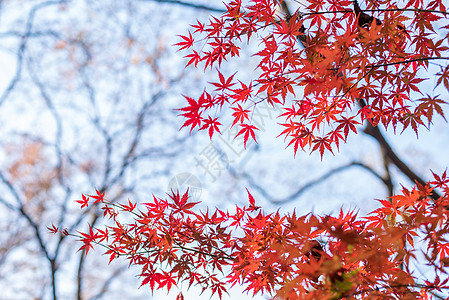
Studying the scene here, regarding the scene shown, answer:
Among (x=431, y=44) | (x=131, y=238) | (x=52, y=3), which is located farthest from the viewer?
(x=52, y=3)

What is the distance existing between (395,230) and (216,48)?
102 cm

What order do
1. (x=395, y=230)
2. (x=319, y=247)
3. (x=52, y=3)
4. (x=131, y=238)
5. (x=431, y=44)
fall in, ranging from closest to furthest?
(x=395, y=230)
(x=319, y=247)
(x=431, y=44)
(x=131, y=238)
(x=52, y=3)

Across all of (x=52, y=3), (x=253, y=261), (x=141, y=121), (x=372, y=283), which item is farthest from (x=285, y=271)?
(x=52, y=3)

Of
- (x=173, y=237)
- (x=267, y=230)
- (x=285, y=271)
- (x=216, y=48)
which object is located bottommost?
(x=285, y=271)

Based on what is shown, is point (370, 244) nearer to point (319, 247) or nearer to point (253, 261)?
point (319, 247)

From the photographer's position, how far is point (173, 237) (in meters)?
Answer: 1.29

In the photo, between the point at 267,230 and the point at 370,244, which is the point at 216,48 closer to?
the point at 267,230

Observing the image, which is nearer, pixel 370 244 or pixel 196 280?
pixel 370 244

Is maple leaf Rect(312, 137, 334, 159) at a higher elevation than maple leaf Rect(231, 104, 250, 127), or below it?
below

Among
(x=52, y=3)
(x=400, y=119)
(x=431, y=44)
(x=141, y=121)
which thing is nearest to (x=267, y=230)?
(x=400, y=119)

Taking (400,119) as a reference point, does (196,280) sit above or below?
below

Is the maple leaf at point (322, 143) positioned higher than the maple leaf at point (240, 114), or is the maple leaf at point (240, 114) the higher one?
the maple leaf at point (240, 114)

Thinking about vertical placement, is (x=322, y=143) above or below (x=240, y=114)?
below

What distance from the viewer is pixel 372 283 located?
101 cm
